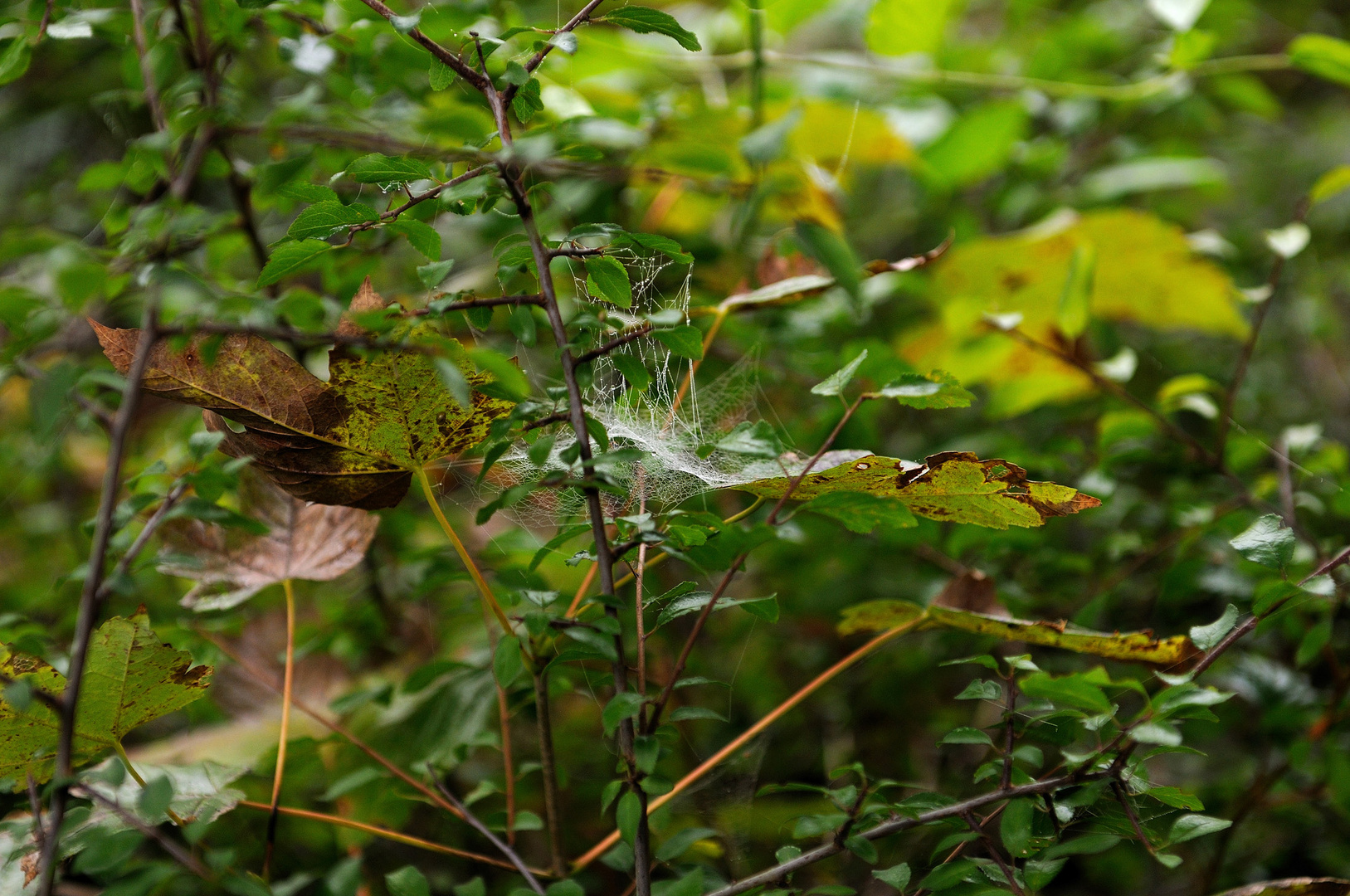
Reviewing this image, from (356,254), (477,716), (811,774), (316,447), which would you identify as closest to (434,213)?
(356,254)

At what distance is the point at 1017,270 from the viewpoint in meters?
1.26

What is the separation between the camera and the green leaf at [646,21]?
541 millimetres

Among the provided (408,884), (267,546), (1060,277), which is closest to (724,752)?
(408,884)

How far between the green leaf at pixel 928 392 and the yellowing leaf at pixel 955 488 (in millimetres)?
34

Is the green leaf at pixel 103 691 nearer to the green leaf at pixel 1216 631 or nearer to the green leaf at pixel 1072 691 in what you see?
the green leaf at pixel 1072 691

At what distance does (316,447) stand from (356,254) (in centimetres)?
16

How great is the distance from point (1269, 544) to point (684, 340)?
1.31 ft

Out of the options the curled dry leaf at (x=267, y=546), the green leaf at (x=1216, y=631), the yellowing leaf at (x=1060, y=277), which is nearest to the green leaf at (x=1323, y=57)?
the yellowing leaf at (x=1060, y=277)

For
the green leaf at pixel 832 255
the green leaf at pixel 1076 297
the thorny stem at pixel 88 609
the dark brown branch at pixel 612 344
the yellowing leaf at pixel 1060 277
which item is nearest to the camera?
the thorny stem at pixel 88 609

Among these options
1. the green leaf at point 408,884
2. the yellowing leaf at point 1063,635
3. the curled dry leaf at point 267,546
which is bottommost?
the green leaf at point 408,884

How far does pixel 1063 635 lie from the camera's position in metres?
0.64

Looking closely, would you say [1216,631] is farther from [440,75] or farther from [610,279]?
[440,75]

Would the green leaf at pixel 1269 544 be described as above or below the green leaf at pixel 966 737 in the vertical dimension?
above

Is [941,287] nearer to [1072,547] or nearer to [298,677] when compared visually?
[1072,547]
